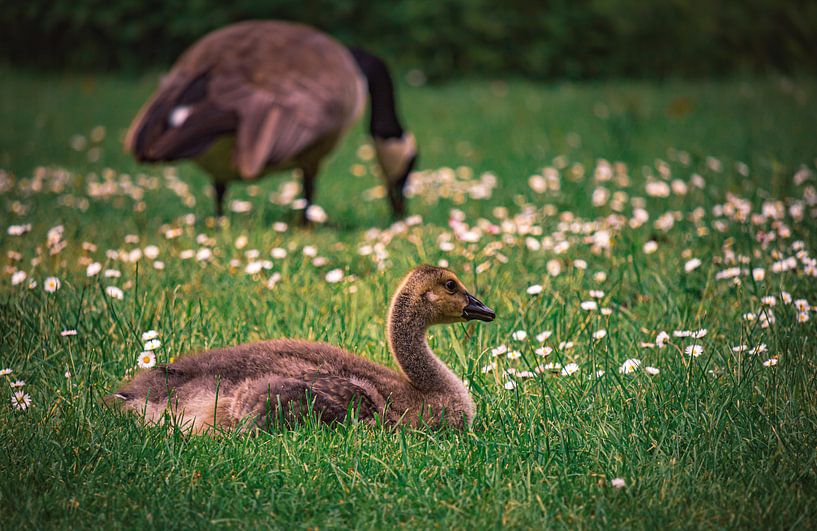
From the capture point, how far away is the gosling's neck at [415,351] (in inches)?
134

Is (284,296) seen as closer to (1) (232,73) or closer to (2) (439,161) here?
(1) (232,73)

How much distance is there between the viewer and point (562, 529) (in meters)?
2.70

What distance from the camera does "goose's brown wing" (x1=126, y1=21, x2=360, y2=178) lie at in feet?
19.6

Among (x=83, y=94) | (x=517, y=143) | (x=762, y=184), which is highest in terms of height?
(x=762, y=184)

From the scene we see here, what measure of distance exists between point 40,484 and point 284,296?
1.91 metres

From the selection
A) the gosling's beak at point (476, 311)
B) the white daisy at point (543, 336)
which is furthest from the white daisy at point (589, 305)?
the gosling's beak at point (476, 311)

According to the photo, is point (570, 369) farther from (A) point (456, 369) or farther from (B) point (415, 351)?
(B) point (415, 351)

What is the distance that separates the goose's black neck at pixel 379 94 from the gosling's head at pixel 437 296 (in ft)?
14.5

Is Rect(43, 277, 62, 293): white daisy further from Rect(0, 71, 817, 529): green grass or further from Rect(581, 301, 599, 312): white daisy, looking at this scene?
Rect(581, 301, 599, 312): white daisy

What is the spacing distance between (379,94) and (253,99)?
1.95 m

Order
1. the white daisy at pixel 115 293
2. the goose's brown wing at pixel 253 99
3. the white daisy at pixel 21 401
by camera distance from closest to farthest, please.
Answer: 1. the white daisy at pixel 21 401
2. the white daisy at pixel 115 293
3. the goose's brown wing at pixel 253 99

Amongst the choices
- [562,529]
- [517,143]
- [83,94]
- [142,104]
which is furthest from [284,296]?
[83,94]

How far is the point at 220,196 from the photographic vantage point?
6.84 m

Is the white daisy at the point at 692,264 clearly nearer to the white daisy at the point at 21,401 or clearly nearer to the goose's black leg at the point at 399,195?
the goose's black leg at the point at 399,195
